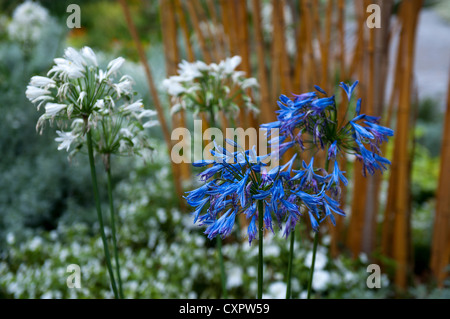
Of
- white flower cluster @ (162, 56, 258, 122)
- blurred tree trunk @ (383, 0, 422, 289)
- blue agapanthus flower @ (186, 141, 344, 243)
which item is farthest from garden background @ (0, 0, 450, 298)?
blue agapanthus flower @ (186, 141, 344, 243)

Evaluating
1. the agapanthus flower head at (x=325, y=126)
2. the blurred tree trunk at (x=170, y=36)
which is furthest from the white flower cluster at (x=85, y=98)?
the blurred tree trunk at (x=170, y=36)

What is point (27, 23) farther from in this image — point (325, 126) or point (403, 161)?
point (325, 126)

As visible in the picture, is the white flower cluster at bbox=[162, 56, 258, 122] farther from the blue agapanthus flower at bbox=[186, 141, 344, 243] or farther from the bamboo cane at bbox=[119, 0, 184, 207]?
the bamboo cane at bbox=[119, 0, 184, 207]

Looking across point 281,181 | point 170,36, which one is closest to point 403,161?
point 281,181

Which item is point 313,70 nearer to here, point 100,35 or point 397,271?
point 397,271
